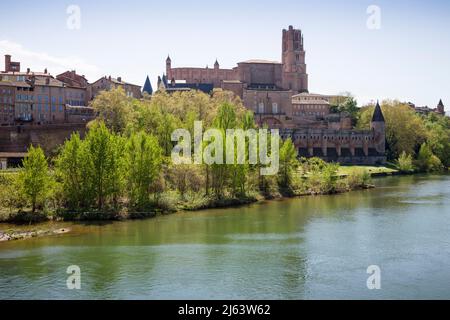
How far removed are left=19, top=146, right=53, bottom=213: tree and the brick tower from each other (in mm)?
69906

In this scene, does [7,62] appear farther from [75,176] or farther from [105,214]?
[105,214]

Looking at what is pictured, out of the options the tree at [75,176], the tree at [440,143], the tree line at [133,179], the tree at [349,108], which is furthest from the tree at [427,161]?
the tree at [75,176]

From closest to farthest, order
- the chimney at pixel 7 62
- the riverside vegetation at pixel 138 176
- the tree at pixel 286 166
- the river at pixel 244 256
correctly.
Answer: the river at pixel 244 256
the riverside vegetation at pixel 138 176
the tree at pixel 286 166
the chimney at pixel 7 62

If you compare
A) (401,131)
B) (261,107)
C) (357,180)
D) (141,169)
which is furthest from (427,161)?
(141,169)

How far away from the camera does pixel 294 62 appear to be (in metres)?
101

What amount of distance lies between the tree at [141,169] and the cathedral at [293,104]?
28607 millimetres

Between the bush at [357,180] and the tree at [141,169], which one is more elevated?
the tree at [141,169]

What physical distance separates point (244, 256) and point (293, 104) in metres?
67.2

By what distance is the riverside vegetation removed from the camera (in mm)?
32312

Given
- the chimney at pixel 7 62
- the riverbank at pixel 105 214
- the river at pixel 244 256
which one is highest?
the chimney at pixel 7 62

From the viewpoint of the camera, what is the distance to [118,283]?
20.5 metres

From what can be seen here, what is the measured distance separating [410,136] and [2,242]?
193 ft

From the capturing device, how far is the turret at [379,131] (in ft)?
238

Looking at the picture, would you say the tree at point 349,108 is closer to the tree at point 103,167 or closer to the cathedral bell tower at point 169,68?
the cathedral bell tower at point 169,68
